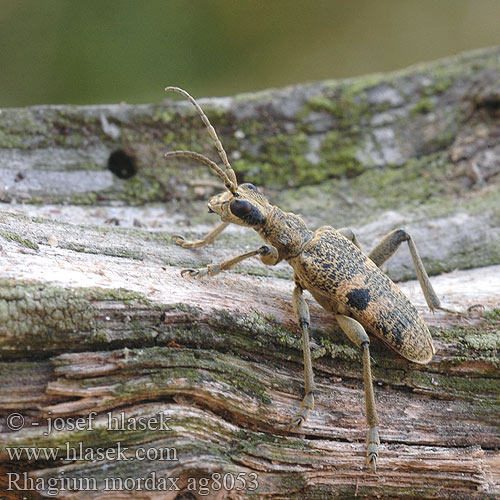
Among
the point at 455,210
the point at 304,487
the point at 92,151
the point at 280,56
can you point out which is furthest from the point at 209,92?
the point at 304,487

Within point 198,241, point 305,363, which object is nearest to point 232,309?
point 305,363

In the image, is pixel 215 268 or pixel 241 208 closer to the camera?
pixel 215 268

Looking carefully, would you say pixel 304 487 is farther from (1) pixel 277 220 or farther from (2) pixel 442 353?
(1) pixel 277 220

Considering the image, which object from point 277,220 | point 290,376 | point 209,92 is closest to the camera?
point 290,376

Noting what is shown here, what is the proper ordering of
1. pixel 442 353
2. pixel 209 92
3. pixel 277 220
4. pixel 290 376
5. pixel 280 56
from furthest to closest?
1. pixel 280 56
2. pixel 209 92
3. pixel 277 220
4. pixel 442 353
5. pixel 290 376

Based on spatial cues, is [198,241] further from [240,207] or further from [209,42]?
[209,42]
